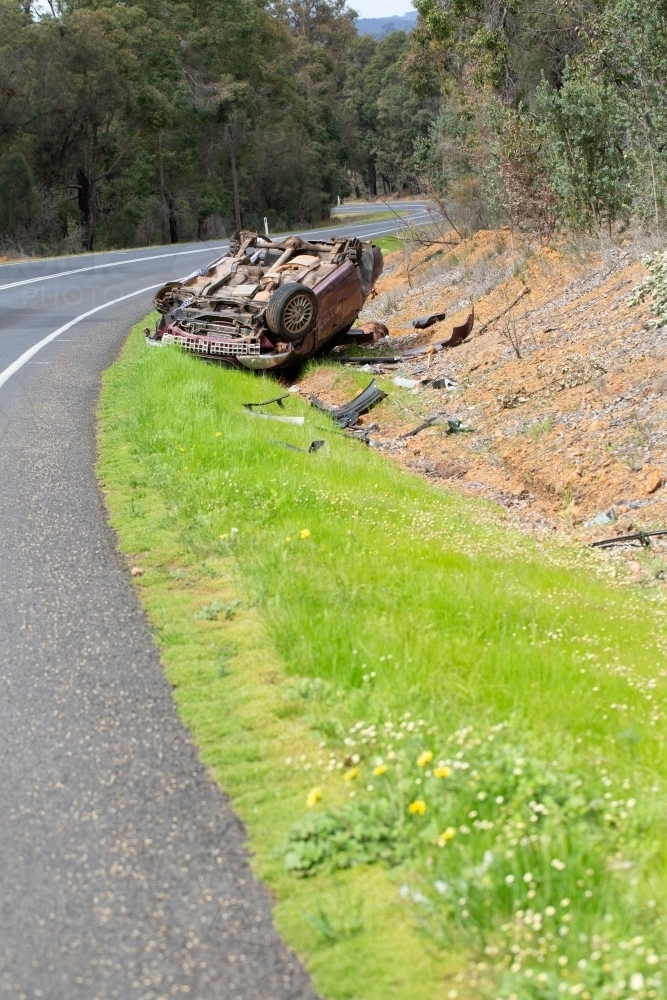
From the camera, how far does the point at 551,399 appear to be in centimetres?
1274

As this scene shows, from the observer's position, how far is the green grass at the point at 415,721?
3141 millimetres

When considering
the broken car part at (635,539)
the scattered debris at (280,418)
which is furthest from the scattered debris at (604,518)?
the scattered debris at (280,418)

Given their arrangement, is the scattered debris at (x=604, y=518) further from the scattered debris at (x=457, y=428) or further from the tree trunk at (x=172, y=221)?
the tree trunk at (x=172, y=221)

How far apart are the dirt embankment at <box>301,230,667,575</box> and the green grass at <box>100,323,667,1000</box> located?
1.99 meters

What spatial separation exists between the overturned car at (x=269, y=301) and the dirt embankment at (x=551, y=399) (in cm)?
104

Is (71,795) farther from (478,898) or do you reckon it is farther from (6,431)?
(6,431)

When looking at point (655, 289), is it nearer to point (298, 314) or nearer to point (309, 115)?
point (298, 314)

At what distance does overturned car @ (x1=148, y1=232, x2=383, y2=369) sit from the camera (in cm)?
1485

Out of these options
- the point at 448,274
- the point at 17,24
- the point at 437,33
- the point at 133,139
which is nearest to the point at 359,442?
the point at 448,274

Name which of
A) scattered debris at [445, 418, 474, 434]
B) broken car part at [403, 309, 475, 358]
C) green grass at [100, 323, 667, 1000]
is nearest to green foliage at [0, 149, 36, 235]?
broken car part at [403, 309, 475, 358]

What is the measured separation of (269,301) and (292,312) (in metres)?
0.34

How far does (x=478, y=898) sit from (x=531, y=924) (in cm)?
18

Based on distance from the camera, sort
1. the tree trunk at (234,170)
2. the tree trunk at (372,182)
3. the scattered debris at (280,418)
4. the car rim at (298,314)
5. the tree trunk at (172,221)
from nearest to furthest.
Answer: the scattered debris at (280,418)
the car rim at (298,314)
the tree trunk at (172,221)
the tree trunk at (234,170)
the tree trunk at (372,182)

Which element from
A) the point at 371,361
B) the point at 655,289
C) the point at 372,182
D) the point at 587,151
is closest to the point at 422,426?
the point at 655,289
